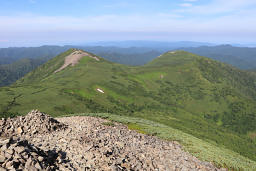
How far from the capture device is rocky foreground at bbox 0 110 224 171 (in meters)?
16.9

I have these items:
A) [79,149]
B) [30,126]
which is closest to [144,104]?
[30,126]

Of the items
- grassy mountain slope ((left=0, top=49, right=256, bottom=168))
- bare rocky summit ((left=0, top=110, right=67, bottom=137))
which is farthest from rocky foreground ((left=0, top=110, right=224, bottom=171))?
grassy mountain slope ((left=0, top=49, right=256, bottom=168))

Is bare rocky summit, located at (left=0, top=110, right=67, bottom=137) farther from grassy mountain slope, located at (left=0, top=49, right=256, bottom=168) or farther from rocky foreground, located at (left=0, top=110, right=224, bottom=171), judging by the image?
grassy mountain slope, located at (left=0, top=49, right=256, bottom=168)

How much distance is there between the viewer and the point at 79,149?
23.0 m

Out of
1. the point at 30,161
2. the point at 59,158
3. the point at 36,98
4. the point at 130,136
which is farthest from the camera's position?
the point at 36,98

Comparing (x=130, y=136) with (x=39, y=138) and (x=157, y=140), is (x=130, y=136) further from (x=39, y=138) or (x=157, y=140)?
(x=39, y=138)

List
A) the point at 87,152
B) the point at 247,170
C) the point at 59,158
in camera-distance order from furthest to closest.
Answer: the point at 247,170 < the point at 87,152 < the point at 59,158

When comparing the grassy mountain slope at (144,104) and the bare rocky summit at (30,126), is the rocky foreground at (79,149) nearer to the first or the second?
→ the bare rocky summit at (30,126)

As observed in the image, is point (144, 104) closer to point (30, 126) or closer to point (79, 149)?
point (30, 126)

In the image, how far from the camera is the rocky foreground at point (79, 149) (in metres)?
16.9

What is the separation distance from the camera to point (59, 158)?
19.3 m

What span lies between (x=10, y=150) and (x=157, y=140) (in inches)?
1009

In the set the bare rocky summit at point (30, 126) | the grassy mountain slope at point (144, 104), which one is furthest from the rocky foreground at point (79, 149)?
the grassy mountain slope at point (144, 104)

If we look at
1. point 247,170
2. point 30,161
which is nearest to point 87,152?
point 30,161
